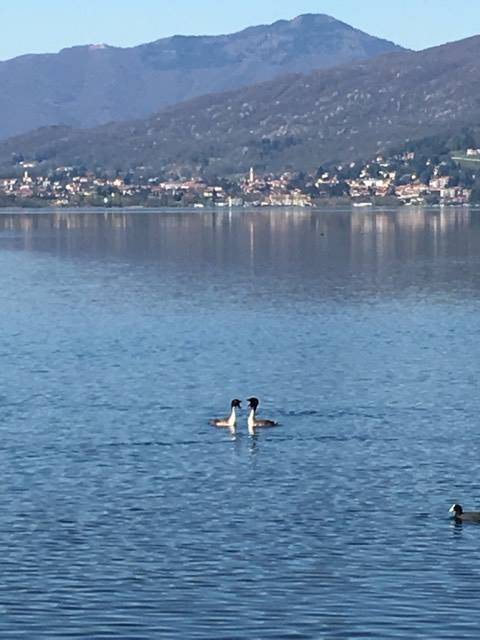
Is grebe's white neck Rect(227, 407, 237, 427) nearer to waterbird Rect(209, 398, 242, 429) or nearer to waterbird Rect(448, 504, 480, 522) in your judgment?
waterbird Rect(209, 398, 242, 429)

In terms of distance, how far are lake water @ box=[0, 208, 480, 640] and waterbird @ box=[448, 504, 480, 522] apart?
0.71 feet

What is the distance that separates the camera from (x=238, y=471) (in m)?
29.8

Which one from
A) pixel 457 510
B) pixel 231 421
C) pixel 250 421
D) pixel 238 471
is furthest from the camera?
pixel 231 421

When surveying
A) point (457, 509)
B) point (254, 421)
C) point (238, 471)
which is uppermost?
point (457, 509)

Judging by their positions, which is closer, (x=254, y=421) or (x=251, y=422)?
(x=251, y=422)

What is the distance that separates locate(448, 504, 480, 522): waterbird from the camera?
24.9 meters

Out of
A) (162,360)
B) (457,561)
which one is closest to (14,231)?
(162,360)

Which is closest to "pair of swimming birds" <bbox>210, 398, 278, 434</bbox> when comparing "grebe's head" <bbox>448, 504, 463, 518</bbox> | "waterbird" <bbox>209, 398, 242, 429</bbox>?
"waterbird" <bbox>209, 398, 242, 429</bbox>

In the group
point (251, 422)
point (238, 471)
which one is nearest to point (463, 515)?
point (238, 471)

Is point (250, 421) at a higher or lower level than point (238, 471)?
higher

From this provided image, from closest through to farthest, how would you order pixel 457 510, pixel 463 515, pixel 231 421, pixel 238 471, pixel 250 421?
pixel 463 515, pixel 457 510, pixel 238 471, pixel 250 421, pixel 231 421

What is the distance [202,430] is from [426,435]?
15.1 ft

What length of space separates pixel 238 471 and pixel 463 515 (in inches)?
232

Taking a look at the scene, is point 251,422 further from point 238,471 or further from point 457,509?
point 457,509
